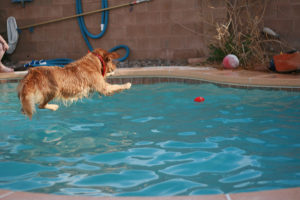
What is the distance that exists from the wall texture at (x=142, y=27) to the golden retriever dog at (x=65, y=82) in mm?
5407

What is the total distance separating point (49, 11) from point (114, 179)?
9.22m

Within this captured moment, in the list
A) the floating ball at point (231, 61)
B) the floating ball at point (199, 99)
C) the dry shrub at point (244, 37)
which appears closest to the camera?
the floating ball at point (199, 99)

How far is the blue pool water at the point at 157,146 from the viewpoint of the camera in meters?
3.25

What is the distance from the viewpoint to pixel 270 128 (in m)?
4.91

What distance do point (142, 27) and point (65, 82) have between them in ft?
20.8

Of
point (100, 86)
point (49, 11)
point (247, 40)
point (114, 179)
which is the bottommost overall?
point (114, 179)

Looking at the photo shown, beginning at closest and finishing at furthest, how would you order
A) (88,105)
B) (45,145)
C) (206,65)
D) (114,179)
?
(114,179), (45,145), (88,105), (206,65)

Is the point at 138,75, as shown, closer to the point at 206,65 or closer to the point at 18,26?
the point at 206,65

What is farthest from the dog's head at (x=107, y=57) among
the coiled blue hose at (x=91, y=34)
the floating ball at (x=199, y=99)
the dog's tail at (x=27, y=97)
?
the coiled blue hose at (x=91, y=34)

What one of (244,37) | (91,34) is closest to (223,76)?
(244,37)

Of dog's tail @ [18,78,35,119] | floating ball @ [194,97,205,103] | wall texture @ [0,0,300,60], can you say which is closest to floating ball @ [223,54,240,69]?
wall texture @ [0,0,300,60]

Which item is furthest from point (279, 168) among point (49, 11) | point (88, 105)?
point (49, 11)

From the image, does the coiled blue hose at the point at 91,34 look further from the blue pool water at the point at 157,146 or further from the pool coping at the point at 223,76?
the blue pool water at the point at 157,146

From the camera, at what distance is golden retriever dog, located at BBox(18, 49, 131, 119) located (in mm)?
4484
